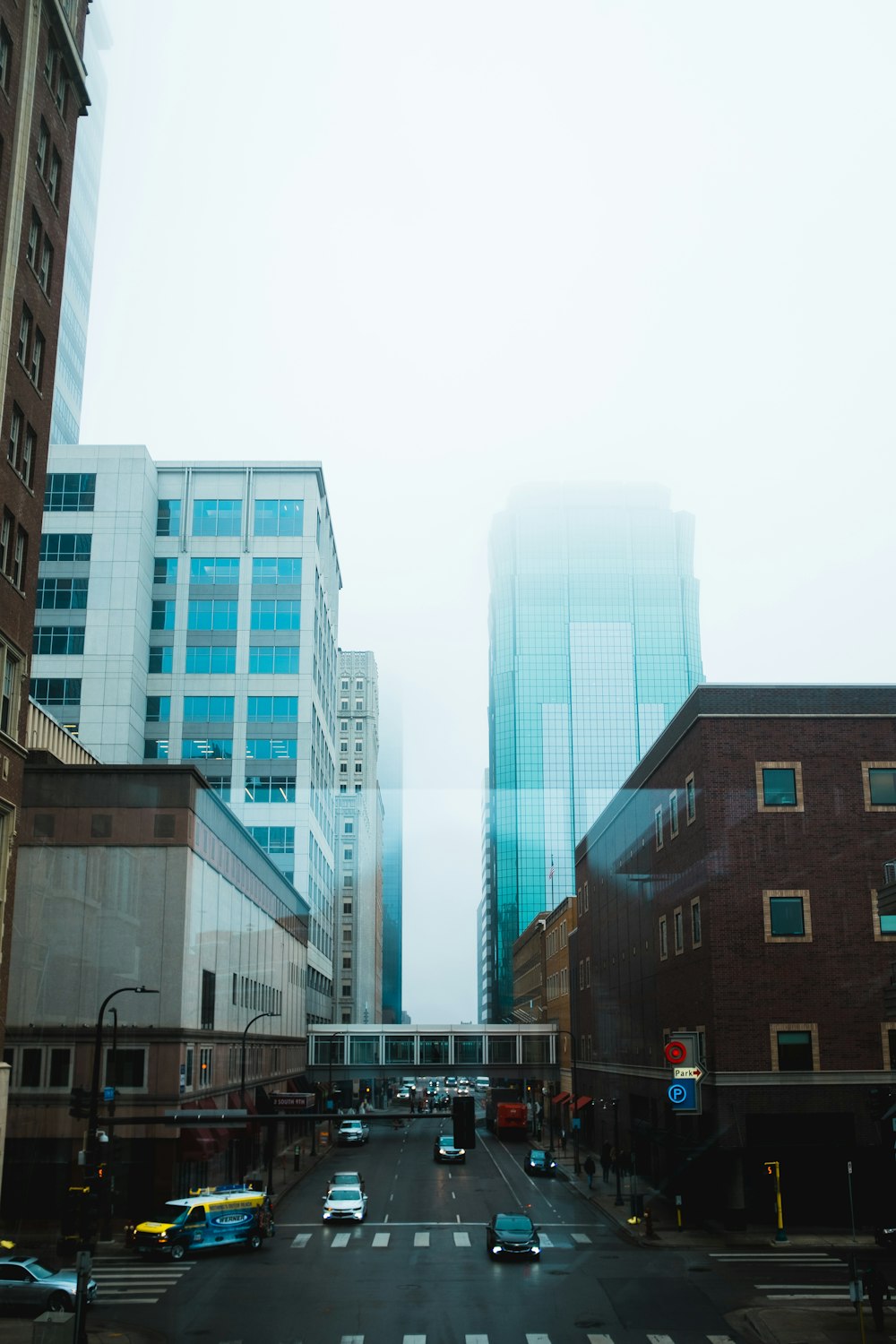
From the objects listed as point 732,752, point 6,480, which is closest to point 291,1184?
point 732,752

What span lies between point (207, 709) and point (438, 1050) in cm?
3257

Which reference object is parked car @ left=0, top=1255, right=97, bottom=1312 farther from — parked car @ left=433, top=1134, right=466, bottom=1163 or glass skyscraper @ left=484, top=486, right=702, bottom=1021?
glass skyscraper @ left=484, top=486, right=702, bottom=1021

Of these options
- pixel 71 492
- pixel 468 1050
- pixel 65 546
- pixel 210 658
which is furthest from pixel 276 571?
pixel 468 1050

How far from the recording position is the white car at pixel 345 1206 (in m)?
50.0

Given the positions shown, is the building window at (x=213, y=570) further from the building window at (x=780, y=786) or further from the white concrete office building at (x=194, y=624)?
the building window at (x=780, y=786)

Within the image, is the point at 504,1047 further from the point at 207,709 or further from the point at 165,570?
the point at 165,570

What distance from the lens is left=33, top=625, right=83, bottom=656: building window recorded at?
98375 mm

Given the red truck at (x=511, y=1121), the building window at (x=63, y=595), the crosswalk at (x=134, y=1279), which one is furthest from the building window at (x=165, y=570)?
the crosswalk at (x=134, y=1279)

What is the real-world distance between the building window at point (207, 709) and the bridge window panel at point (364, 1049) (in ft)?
118

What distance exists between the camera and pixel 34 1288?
33.0m

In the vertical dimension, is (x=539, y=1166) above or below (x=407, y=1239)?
below

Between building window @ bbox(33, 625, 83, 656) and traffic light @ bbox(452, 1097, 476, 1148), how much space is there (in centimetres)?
7506

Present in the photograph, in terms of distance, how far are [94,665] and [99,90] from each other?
9742 centimetres

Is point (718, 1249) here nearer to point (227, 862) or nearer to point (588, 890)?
point (227, 862)
